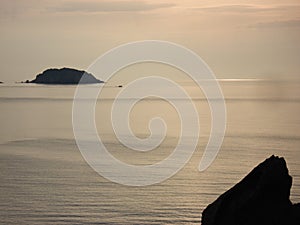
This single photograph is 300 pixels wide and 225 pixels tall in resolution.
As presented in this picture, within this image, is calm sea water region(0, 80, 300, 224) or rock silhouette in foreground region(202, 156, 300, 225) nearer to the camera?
rock silhouette in foreground region(202, 156, 300, 225)

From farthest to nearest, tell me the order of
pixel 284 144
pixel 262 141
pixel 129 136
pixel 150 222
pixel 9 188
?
pixel 129 136
pixel 262 141
pixel 284 144
pixel 9 188
pixel 150 222

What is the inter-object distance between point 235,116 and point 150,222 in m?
121

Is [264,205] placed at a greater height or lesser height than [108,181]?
greater

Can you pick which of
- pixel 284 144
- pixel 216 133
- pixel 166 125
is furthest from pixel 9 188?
pixel 166 125

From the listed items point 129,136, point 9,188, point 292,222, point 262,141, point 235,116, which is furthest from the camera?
point 235,116

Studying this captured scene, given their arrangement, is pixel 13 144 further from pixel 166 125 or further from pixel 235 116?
pixel 235 116

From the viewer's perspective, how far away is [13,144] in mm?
90938

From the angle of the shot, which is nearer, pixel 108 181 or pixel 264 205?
pixel 264 205

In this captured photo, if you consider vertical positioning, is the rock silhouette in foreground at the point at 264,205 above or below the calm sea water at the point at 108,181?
above

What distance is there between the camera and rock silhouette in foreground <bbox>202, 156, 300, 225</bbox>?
75.8 feet

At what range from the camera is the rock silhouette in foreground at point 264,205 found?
2309 cm

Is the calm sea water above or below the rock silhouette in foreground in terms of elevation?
below

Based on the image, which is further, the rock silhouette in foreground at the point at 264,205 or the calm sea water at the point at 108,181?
the calm sea water at the point at 108,181

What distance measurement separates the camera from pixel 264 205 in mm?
23234
